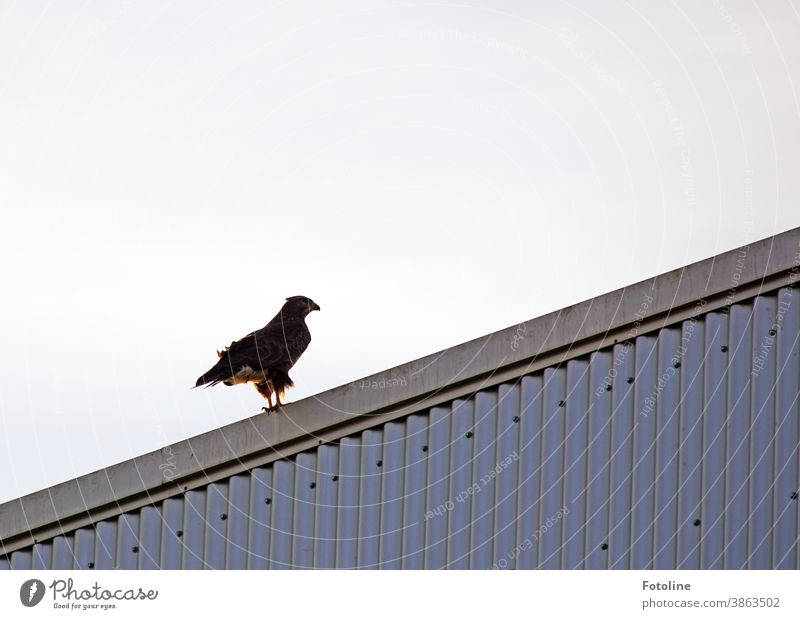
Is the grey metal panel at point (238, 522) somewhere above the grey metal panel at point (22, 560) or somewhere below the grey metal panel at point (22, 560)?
above

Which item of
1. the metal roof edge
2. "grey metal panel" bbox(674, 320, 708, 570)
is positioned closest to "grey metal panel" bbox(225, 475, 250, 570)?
the metal roof edge

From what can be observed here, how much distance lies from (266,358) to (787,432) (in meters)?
4.35

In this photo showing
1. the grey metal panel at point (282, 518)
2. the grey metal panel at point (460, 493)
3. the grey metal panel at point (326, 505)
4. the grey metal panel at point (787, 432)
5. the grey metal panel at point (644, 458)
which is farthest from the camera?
the grey metal panel at point (282, 518)

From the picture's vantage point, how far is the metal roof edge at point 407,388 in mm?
9289

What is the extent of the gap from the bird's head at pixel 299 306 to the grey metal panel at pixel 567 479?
203 centimetres

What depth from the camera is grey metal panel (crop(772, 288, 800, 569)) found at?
886cm

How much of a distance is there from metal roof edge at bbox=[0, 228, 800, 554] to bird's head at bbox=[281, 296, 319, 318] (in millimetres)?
1719

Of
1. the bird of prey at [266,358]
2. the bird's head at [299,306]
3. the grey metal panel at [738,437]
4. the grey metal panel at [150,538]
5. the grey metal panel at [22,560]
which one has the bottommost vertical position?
the grey metal panel at [22,560]

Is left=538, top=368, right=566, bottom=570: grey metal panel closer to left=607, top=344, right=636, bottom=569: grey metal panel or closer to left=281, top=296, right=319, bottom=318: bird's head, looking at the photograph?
left=607, top=344, right=636, bottom=569: grey metal panel

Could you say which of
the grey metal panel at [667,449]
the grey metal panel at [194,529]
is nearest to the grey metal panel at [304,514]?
the grey metal panel at [194,529]

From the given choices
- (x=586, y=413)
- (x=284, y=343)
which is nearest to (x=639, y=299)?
(x=586, y=413)

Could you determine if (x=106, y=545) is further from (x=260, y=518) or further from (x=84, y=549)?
(x=260, y=518)

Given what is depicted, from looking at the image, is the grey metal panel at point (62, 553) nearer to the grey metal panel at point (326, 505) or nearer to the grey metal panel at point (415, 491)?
the grey metal panel at point (326, 505)

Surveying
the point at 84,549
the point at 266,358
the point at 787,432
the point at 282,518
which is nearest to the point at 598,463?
the point at 787,432
